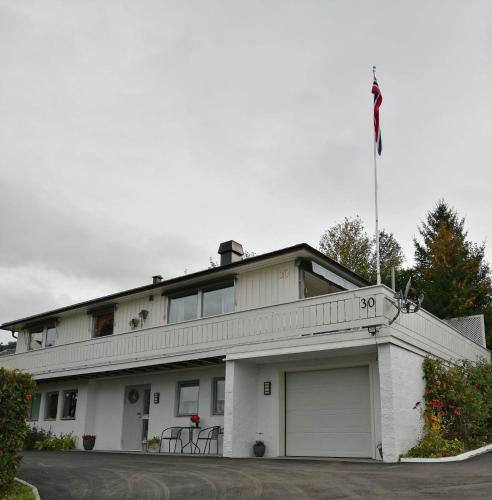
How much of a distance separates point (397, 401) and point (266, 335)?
4047 mm

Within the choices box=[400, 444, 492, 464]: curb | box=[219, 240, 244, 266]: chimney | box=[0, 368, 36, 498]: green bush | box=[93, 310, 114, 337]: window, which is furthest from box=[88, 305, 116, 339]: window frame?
box=[0, 368, 36, 498]: green bush

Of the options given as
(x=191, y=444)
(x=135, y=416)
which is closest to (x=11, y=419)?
(x=191, y=444)

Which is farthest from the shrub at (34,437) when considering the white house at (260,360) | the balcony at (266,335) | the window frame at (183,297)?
the window frame at (183,297)

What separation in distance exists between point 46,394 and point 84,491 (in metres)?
17.0

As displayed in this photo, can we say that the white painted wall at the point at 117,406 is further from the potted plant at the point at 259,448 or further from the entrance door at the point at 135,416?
the potted plant at the point at 259,448

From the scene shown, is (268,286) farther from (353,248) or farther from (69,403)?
(353,248)

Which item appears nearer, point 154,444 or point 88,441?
point 154,444

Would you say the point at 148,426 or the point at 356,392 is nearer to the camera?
the point at 356,392

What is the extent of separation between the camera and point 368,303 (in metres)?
13.7

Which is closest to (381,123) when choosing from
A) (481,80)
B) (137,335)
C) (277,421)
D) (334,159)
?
(334,159)

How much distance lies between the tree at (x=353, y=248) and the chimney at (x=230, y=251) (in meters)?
18.7

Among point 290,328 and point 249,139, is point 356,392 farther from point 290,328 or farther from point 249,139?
point 249,139

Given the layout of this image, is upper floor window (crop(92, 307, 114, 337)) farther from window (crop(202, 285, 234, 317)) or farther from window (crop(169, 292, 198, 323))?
window (crop(202, 285, 234, 317))

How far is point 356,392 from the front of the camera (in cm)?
1524
